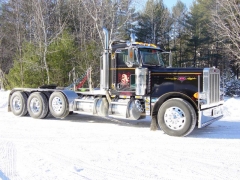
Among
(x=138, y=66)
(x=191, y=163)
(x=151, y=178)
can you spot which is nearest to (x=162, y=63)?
(x=138, y=66)

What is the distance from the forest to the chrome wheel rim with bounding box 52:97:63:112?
15.6 ft

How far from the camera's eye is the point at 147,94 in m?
7.83

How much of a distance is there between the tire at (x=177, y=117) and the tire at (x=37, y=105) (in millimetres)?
4376

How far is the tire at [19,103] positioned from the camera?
33.9ft

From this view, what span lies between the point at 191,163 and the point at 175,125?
2.15 metres

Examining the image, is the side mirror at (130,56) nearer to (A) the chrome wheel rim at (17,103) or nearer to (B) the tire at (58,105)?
(B) the tire at (58,105)

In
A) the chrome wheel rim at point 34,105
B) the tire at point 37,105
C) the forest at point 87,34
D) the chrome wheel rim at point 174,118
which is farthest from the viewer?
the forest at point 87,34

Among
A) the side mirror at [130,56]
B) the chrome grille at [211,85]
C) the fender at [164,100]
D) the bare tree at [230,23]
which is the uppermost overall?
the bare tree at [230,23]

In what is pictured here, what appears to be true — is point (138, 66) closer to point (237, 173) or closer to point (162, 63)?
point (162, 63)

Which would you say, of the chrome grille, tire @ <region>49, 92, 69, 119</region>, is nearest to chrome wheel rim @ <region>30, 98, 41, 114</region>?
tire @ <region>49, 92, 69, 119</region>

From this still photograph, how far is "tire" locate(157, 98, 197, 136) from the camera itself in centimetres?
679

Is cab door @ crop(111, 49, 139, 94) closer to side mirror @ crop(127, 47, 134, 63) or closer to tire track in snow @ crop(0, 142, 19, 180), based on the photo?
side mirror @ crop(127, 47, 134, 63)

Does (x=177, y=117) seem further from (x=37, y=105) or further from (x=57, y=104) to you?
(x=37, y=105)

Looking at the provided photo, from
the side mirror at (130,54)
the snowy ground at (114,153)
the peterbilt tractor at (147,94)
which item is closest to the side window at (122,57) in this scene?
A: the peterbilt tractor at (147,94)
